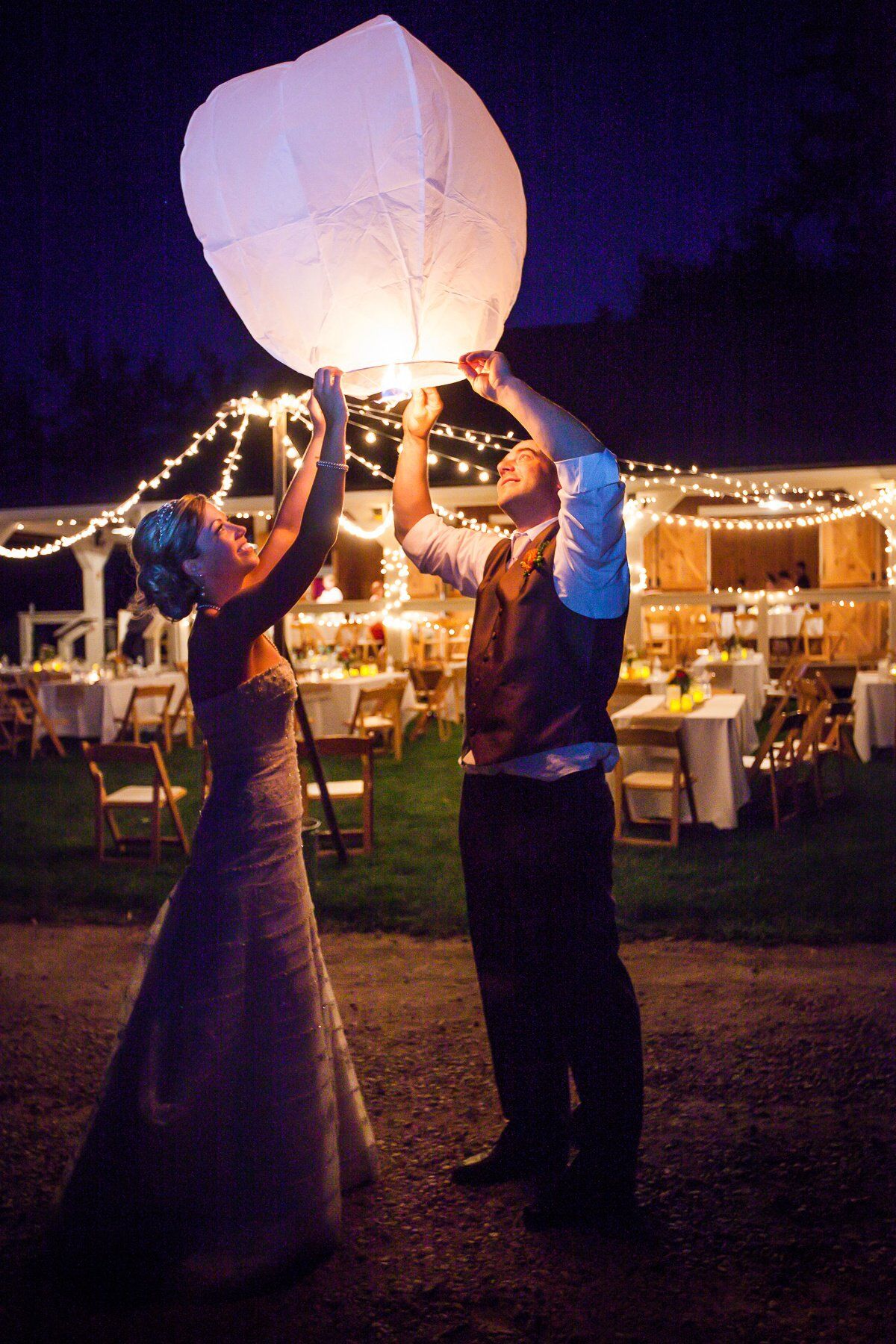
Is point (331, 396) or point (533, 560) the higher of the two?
point (331, 396)

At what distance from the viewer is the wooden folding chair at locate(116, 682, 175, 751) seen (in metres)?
11.1

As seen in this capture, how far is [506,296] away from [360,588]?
65.1 feet

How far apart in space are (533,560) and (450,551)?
47cm

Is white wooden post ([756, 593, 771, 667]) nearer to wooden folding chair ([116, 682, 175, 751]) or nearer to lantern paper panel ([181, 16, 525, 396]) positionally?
wooden folding chair ([116, 682, 175, 751])

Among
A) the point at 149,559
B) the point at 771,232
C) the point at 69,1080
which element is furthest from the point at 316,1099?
the point at 771,232

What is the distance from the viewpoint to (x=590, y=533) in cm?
228

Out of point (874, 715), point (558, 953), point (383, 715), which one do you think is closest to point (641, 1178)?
point (558, 953)

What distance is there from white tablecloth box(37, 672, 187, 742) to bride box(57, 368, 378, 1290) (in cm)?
996

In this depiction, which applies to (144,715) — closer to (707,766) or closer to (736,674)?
(736,674)

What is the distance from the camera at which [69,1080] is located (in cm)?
348

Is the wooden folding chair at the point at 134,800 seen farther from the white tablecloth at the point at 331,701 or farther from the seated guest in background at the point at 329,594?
the seated guest in background at the point at 329,594

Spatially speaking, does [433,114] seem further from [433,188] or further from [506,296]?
[506,296]

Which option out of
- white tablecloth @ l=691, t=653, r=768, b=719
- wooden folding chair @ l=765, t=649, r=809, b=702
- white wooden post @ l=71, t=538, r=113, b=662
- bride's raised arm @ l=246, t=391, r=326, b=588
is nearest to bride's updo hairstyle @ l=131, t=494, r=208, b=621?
bride's raised arm @ l=246, t=391, r=326, b=588

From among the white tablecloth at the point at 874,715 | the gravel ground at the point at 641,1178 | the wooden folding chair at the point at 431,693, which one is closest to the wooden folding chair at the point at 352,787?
the gravel ground at the point at 641,1178
